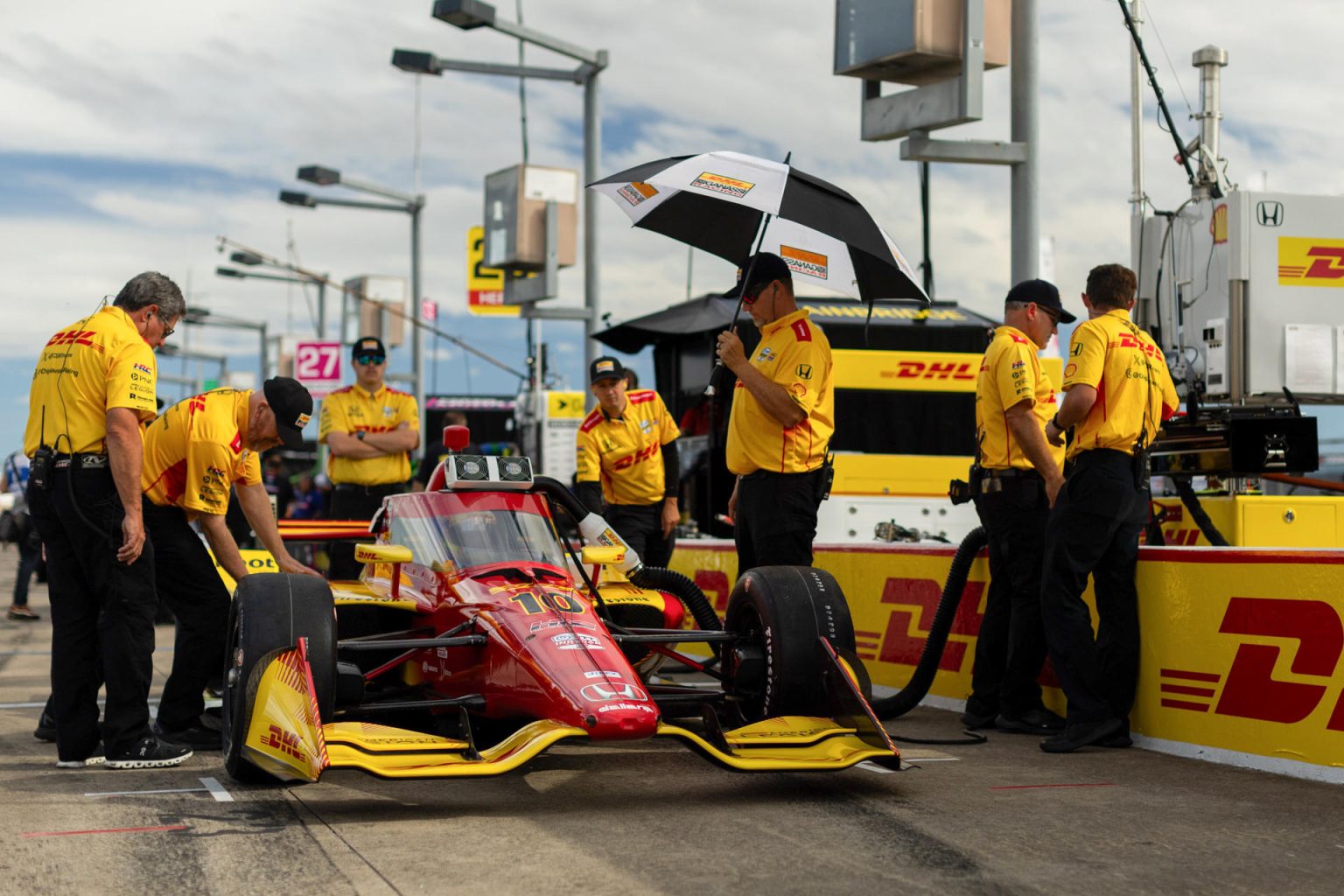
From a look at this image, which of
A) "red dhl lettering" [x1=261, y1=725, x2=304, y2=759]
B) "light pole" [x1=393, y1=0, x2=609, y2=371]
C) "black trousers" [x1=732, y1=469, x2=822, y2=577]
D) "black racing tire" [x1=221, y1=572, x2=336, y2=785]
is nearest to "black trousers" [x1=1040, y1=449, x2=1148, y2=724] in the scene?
"black trousers" [x1=732, y1=469, x2=822, y2=577]

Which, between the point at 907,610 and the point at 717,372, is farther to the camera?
the point at 907,610

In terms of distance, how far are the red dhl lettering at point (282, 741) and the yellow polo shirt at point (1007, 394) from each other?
356 cm

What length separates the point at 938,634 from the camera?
760 centimetres

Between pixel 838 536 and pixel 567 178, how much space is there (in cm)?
658

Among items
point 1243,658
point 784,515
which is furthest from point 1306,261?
point 784,515

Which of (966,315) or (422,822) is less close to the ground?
(966,315)

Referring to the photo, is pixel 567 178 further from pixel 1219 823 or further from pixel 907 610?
pixel 1219 823

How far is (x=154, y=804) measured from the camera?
534cm

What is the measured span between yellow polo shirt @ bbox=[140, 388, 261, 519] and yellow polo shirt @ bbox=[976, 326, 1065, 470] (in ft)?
11.0

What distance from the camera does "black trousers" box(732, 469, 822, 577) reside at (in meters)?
6.82

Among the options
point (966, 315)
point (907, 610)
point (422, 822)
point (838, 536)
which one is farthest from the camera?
point (966, 315)

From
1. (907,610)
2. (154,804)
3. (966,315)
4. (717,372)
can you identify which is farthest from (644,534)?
(966,315)

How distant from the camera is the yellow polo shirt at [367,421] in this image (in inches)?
394

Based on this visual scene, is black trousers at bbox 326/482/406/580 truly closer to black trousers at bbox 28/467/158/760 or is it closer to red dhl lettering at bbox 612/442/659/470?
red dhl lettering at bbox 612/442/659/470
